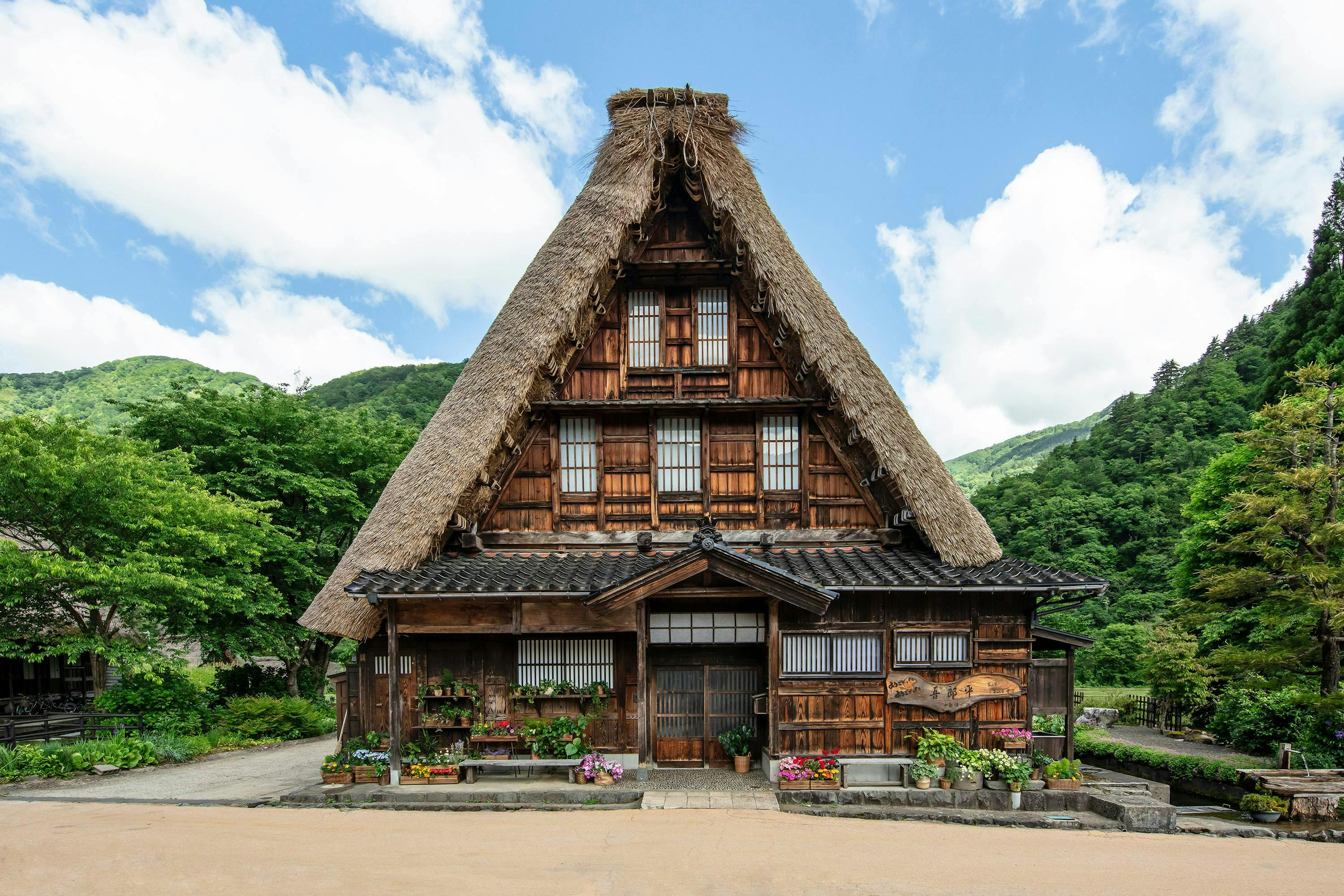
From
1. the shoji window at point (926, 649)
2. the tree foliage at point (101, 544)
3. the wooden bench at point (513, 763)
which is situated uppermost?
the tree foliage at point (101, 544)

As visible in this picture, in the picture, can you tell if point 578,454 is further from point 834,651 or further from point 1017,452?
point 1017,452

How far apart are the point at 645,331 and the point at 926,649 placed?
7.46 m

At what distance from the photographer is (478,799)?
31.6 ft

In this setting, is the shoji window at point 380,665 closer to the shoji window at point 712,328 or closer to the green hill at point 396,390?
the shoji window at point 712,328

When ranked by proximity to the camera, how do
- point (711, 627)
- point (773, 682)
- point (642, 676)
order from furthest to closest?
1. point (711, 627)
2. point (773, 682)
3. point (642, 676)

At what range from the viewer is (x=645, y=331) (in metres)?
12.5

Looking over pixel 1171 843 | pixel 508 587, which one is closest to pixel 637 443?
pixel 508 587

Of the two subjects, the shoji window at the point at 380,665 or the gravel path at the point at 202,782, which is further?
the shoji window at the point at 380,665

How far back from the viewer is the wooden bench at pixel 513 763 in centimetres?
998

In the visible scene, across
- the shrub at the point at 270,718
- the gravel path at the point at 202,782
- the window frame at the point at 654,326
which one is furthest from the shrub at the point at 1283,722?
the shrub at the point at 270,718

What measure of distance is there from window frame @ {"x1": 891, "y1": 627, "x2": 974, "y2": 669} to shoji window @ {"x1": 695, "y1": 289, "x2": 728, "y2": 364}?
5.71 m

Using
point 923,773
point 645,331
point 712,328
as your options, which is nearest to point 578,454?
point 645,331

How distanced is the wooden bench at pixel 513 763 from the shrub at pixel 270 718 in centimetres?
994

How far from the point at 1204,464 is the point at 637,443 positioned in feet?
133
